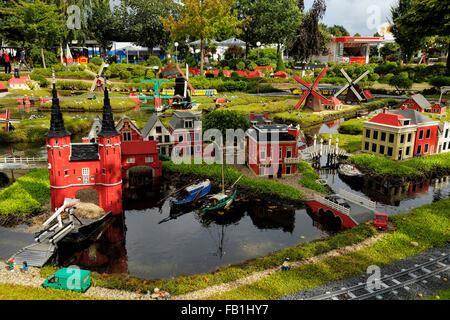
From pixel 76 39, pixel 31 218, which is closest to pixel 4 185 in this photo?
pixel 31 218

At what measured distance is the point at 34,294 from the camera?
875 inches

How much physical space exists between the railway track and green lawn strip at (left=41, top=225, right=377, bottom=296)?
473 centimetres

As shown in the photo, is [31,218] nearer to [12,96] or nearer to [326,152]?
[326,152]

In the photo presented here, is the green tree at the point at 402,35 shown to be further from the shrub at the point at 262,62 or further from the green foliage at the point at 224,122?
the green foliage at the point at 224,122

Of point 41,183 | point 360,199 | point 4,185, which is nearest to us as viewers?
point 360,199

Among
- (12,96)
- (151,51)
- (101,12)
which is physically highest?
(101,12)

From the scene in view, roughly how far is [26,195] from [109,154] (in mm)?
10200

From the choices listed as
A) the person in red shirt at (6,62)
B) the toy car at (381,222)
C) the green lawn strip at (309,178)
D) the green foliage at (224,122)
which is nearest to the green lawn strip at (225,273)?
the toy car at (381,222)

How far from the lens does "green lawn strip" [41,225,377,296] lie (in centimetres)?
2384

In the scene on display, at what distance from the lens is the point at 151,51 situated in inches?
5128

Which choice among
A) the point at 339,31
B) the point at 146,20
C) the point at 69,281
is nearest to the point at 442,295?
the point at 69,281

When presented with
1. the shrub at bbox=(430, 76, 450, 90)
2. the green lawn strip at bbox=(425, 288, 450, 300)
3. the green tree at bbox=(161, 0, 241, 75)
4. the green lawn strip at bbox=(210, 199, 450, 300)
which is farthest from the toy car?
the shrub at bbox=(430, 76, 450, 90)

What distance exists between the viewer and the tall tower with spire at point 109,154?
3356cm

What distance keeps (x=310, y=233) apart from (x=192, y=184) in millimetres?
14243
